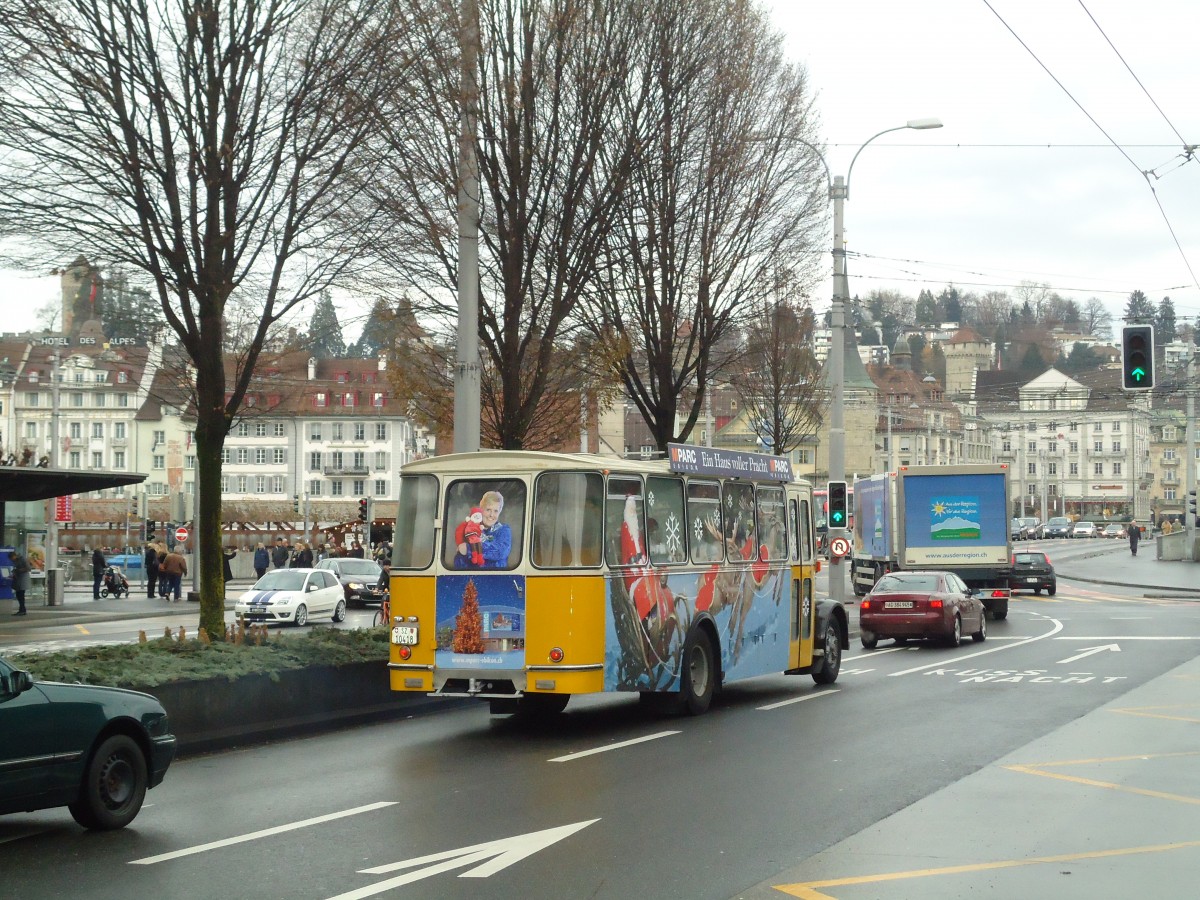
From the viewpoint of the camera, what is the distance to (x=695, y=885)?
8.23 m

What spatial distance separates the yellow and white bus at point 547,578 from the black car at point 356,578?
28186 millimetres

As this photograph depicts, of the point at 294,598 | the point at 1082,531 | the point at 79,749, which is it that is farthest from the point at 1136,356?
the point at 1082,531

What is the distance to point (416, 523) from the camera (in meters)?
15.5

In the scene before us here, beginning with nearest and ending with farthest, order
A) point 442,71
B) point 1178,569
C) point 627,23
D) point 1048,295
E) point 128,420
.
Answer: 1. point 442,71
2. point 627,23
3. point 1178,569
4. point 128,420
5. point 1048,295

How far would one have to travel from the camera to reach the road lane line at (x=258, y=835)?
30.0ft

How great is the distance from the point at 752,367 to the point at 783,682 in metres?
19.9

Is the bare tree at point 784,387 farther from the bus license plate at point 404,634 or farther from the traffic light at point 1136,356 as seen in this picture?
the bus license plate at point 404,634

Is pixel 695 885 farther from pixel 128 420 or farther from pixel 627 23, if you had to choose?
pixel 128 420

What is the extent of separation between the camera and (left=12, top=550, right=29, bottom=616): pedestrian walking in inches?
1564

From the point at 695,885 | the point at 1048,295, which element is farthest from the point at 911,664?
the point at 1048,295

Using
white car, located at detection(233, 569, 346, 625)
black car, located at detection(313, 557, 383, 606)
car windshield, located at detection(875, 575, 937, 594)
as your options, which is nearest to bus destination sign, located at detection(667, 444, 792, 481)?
car windshield, located at detection(875, 575, 937, 594)

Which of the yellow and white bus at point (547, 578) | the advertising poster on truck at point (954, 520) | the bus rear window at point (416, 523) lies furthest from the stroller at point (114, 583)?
the bus rear window at point (416, 523)

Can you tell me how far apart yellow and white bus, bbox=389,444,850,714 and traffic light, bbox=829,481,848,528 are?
14832 mm

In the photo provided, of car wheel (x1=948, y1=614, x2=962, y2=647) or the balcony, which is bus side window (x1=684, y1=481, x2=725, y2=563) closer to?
car wheel (x1=948, y1=614, x2=962, y2=647)
